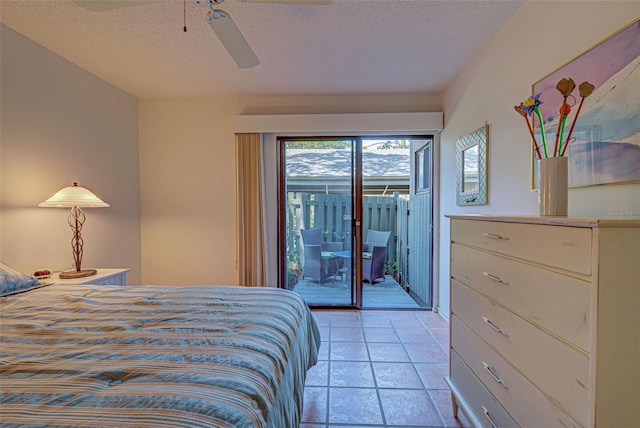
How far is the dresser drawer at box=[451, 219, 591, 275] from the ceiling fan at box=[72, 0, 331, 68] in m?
1.31

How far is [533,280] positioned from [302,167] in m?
2.65

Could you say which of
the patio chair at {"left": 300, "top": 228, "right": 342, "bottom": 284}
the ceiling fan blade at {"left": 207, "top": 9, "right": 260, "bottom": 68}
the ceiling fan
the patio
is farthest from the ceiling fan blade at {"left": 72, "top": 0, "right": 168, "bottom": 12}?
the patio

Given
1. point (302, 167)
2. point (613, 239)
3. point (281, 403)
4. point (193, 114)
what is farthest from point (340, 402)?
point (193, 114)

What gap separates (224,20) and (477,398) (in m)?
2.26

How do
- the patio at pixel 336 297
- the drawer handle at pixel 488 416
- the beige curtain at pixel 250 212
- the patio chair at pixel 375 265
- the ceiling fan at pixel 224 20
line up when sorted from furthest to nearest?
the patio chair at pixel 375 265, the patio at pixel 336 297, the beige curtain at pixel 250 212, the ceiling fan at pixel 224 20, the drawer handle at pixel 488 416

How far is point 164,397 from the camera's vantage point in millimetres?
679

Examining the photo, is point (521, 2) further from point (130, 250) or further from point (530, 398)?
point (130, 250)

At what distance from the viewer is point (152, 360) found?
2.83 feet

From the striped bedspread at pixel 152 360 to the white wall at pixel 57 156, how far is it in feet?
2.94

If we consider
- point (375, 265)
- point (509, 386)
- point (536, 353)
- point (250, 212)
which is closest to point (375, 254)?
point (375, 265)

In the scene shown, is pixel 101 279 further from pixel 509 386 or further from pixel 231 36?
pixel 509 386

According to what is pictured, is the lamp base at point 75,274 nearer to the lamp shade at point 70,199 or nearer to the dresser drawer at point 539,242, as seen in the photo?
the lamp shade at point 70,199

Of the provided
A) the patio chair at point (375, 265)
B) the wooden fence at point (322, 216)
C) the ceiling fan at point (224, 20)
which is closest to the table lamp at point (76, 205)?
the ceiling fan at point (224, 20)

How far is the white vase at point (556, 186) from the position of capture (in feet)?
3.49
